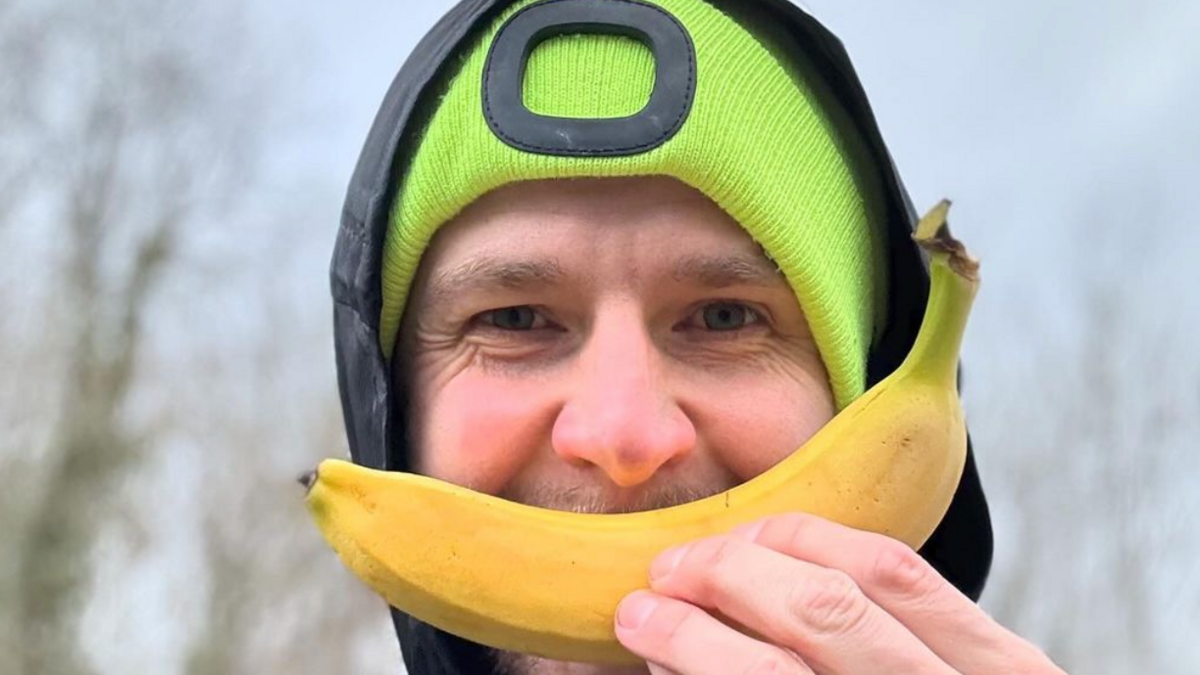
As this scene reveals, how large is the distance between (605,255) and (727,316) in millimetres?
209

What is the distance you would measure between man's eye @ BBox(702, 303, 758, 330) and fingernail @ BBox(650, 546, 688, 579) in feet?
1.37

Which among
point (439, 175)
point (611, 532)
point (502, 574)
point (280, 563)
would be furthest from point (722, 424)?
point (280, 563)

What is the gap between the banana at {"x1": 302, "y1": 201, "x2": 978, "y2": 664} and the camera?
1.16 metres

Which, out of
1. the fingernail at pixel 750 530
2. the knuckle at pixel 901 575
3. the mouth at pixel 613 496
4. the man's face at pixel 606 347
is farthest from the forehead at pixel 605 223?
the knuckle at pixel 901 575

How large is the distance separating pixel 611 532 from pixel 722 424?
0.89 ft

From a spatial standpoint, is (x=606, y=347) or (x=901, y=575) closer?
(x=901, y=575)

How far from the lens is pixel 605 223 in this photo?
1419 mm

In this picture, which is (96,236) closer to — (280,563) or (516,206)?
(280,563)

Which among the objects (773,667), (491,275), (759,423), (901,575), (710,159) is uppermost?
(710,159)

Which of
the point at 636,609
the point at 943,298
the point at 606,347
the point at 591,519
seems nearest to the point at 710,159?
the point at 606,347

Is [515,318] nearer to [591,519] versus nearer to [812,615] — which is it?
[591,519]

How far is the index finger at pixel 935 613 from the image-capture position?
105cm

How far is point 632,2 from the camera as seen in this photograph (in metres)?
1.53

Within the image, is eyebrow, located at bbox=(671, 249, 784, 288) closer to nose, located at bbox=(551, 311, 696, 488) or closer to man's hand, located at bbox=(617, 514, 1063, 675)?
nose, located at bbox=(551, 311, 696, 488)
